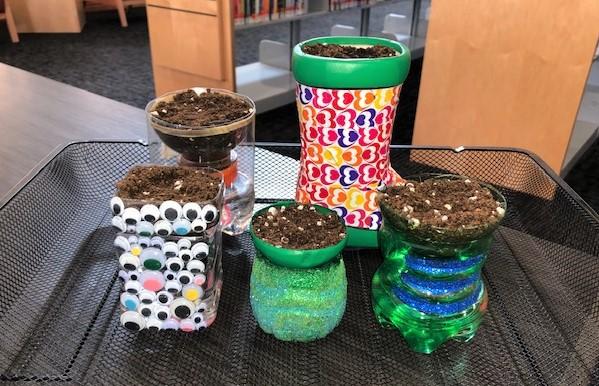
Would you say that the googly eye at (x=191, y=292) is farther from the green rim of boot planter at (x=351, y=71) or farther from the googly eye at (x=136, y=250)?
the green rim of boot planter at (x=351, y=71)

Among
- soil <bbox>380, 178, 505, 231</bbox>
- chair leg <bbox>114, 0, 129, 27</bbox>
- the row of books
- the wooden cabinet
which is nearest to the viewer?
soil <bbox>380, 178, 505, 231</bbox>

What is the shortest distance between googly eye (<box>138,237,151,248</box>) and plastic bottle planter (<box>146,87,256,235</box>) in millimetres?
146

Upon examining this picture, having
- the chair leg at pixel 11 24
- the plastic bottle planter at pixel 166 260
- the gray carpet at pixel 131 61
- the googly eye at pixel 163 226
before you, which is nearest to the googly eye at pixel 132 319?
the plastic bottle planter at pixel 166 260

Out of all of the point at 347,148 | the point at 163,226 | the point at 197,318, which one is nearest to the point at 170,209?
the point at 163,226

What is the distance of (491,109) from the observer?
1801 mm

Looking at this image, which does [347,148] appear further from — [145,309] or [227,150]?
[145,309]

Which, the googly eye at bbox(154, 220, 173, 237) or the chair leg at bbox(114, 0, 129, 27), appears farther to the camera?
the chair leg at bbox(114, 0, 129, 27)

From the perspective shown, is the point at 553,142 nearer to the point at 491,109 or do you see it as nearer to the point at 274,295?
the point at 491,109

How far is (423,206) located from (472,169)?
38cm

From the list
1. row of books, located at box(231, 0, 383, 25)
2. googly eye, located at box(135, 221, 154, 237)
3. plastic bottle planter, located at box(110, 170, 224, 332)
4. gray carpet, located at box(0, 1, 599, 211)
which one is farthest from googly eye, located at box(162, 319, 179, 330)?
row of books, located at box(231, 0, 383, 25)

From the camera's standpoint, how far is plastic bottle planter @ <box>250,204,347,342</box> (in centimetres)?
55

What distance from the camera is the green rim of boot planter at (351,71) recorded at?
2.03 ft

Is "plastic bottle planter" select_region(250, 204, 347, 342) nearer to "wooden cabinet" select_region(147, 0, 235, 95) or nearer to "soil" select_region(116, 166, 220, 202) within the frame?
"soil" select_region(116, 166, 220, 202)

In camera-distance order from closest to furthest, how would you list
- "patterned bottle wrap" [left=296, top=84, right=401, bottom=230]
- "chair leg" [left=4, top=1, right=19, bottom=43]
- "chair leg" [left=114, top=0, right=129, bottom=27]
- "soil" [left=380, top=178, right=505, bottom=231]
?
"soil" [left=380, top=178, right=505, bottom=231] < "patterned bottle wrap" [left=296, top=84, right=401, bottom=230] < "chair leg" [left=4, top=1, right=19, bottom=43] < "chair leg" [left=114, top=0, right=129, bottom=27]
